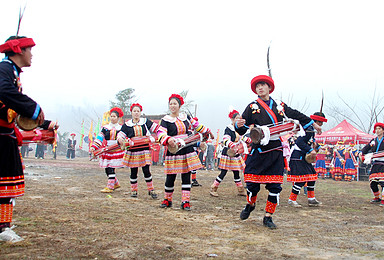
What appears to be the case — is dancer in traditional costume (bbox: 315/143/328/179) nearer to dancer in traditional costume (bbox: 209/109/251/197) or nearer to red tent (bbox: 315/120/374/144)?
red tent (bbox: 315/120/374/144)

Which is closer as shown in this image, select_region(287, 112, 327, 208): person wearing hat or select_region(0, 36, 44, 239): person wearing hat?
select_region(0, 36, 44, 239): person wearing hat

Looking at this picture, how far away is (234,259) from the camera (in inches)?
120

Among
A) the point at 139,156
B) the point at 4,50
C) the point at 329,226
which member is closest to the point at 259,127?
the point at 329,226

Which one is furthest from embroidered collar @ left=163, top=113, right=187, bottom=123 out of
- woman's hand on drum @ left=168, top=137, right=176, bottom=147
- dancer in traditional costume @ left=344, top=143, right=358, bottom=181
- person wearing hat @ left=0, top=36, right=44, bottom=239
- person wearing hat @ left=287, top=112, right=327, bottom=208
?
dancer in traditional costume @ left=344, top=143, right=358, bottom=181

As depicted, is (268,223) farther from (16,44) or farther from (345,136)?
(345,136)

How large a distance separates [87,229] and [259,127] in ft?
8.60

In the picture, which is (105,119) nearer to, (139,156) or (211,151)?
(211,151)

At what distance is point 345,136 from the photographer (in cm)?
1948

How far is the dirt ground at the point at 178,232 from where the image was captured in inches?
126

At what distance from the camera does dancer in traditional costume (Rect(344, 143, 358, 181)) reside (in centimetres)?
1789

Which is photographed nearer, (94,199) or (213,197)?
(94,199)

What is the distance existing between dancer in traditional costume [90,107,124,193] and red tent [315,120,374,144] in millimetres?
14952

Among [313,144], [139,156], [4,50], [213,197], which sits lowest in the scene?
[213,197]

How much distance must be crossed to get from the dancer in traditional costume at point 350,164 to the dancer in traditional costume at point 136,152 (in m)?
14.1
